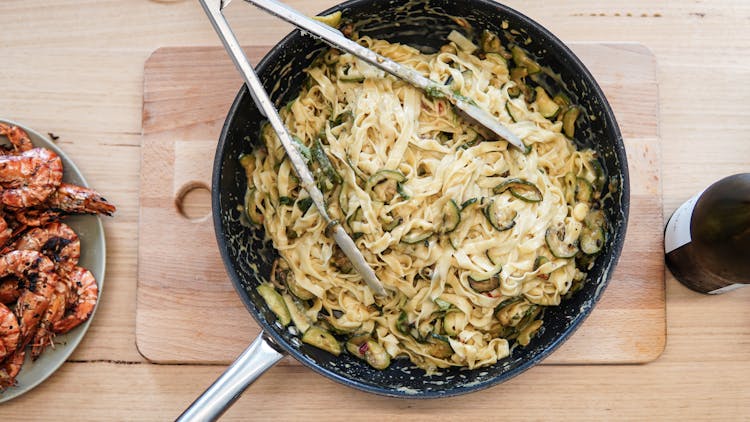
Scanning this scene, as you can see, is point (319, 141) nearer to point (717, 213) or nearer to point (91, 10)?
point (91, 10)

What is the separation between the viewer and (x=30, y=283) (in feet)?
9.11

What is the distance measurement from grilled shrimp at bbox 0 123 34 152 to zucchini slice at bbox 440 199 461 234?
1808 mm

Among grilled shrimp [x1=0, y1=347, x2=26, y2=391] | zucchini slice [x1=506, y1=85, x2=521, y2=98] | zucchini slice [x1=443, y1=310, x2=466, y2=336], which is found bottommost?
grilled shrimp [x1=0, y1=347, x2=26, y2=391]

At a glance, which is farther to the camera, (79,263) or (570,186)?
(79,263)

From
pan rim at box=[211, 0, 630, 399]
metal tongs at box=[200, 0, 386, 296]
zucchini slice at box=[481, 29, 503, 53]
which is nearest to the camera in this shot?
metal tongs at box=[200, 0, 386, 296]

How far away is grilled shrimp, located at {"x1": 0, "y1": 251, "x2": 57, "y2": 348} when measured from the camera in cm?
276

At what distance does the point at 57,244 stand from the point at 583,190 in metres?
2.21

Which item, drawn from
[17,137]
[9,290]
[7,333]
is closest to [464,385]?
[7,333]

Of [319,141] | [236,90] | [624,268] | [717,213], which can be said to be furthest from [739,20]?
[236,90]

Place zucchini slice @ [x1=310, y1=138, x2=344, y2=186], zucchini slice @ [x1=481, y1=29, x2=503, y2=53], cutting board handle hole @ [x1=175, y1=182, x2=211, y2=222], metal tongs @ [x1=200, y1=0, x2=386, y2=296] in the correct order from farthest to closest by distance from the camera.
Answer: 1. cutting board handle hole @ [x1=175, y1=182, x2=211, y2=222]
2. zucchini slice @ [x1=481, y1=29, x2=503, y2=53]
3. zucchini slice @ [x1=310, y1=138, x2=344, y2=186]
4. metal tongs @ [x1=200, y1=0, x2=386, y2=296]

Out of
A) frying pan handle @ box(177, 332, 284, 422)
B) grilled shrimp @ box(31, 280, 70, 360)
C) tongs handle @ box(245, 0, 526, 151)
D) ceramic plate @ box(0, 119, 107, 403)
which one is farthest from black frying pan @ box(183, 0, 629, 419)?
grilled shrimp @ box(31, 280, 70, 360)

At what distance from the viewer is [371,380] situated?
8.79 ft

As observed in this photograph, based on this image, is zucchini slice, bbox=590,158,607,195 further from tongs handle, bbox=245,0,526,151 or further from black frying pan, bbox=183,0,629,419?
tongs handle, bbox=245,0,526,151

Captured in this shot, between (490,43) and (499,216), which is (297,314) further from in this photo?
(490,43)
